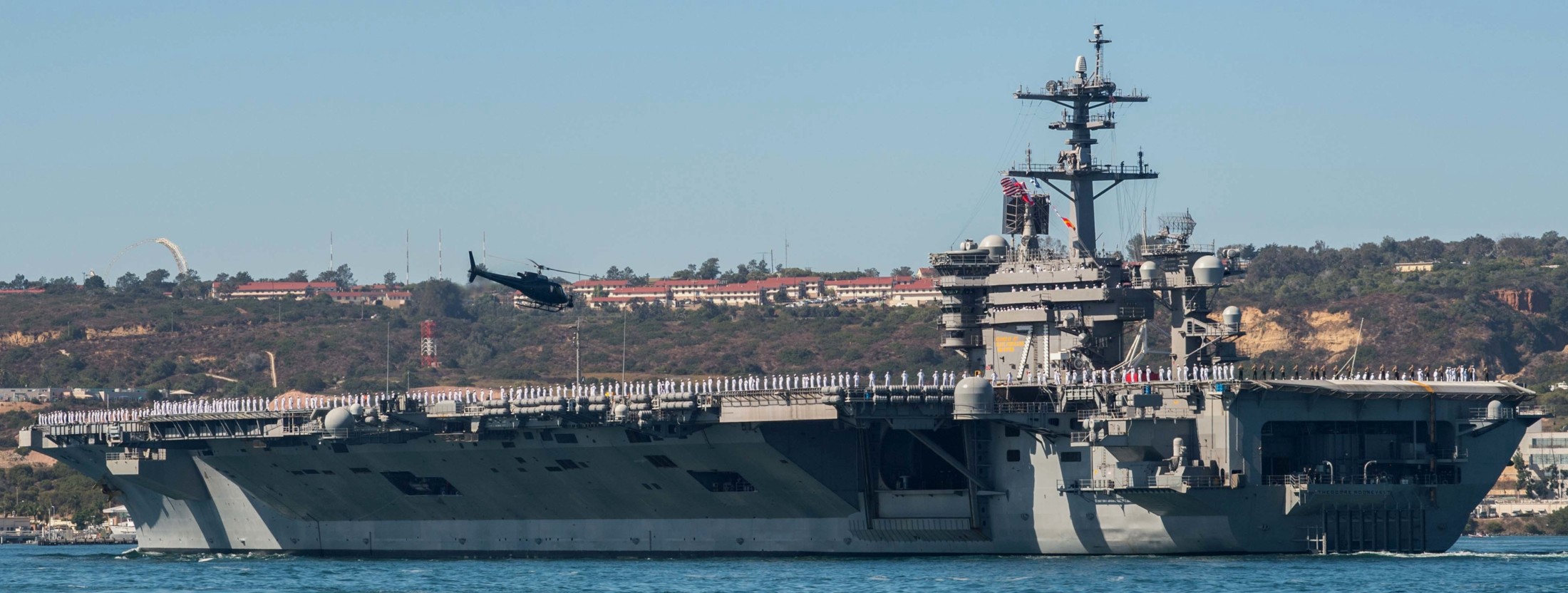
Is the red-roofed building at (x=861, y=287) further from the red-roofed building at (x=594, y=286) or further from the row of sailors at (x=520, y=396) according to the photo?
the row of sailors at (x=520, y=396)

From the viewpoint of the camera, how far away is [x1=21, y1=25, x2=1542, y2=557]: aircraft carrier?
41125 millimetres

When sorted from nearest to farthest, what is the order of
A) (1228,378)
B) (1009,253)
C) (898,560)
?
1. (1228,378)
2. (898,560)
3. (1009,253)

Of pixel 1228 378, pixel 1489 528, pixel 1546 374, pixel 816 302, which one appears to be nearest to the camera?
pixel 1228 378

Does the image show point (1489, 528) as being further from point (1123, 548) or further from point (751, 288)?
point (751, 288)

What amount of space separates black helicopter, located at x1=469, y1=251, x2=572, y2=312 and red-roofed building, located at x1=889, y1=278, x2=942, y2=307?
285ft

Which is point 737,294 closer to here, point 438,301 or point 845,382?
point 438,301

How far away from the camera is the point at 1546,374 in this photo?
11588 cm

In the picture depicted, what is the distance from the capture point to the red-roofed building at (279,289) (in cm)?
15162

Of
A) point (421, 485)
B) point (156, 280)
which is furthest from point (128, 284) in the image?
point (421, 485)

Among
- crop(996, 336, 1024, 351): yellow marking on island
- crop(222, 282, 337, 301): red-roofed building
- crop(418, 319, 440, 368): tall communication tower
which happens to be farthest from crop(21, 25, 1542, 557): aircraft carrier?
crop(222, 282, 337, 301): red-roofed building

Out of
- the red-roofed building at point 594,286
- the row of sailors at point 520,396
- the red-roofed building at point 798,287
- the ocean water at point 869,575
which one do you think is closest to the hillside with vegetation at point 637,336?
the red-roofed building at point 798,287

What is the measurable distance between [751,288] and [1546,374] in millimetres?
52745

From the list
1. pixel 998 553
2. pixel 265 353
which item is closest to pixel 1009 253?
pixel 998 553

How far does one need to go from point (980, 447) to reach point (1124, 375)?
3.08m
